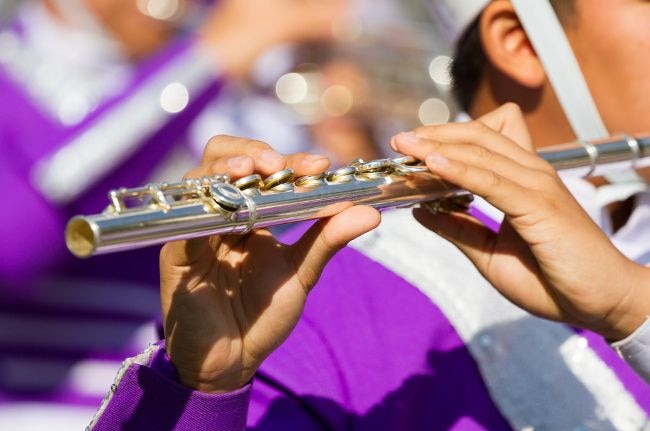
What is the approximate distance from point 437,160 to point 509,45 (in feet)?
1.83

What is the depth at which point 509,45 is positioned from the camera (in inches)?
59.5

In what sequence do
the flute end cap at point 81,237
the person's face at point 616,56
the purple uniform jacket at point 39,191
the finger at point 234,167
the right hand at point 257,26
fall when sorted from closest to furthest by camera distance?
the flute end cap at point 81,237
the finger at point 234,167
the person's face at point 616,56
the purple uniform jacket at point 39,191
the right hand at point 257,26

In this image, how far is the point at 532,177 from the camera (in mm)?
1038

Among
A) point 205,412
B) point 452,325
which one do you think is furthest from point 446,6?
point 205,412

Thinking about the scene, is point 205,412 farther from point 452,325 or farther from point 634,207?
point 634,207

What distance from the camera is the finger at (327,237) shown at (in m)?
0.96

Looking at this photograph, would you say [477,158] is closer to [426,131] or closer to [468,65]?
[426,131]

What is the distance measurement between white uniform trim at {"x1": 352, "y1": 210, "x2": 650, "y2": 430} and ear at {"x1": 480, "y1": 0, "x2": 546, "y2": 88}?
268mm

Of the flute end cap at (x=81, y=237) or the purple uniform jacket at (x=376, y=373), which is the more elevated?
the flute end cap at (x=81, y=237)

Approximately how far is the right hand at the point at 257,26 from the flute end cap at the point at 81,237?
1.45 metres

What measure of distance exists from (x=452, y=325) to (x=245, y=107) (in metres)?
1.52

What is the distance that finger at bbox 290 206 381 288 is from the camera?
37.6 inches

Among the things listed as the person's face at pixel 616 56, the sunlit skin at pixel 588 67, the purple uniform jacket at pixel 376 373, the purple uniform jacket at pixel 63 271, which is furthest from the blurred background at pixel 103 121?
the purple uniform jacket at pixel 376 373

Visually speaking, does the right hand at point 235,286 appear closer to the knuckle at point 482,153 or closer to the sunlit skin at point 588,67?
the knuckle at point 482,153
